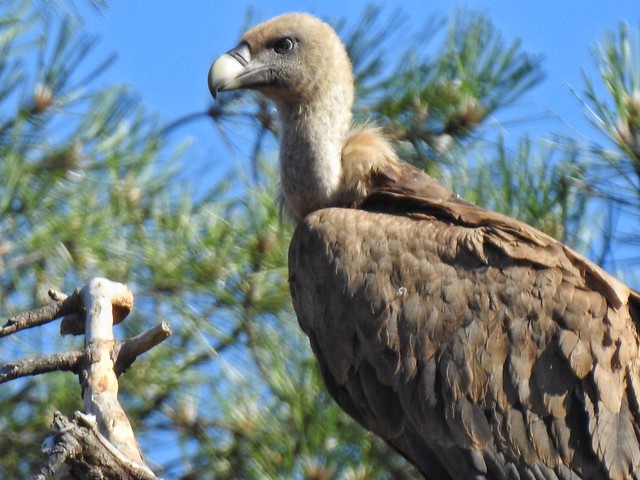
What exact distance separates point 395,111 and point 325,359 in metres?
1.25

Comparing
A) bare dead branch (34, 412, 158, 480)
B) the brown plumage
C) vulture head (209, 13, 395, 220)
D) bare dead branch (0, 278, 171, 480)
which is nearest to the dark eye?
vulture head (209, 13, 395, 220)

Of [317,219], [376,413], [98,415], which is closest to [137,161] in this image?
[317,219]

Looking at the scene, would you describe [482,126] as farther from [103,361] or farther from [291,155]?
[103,361]

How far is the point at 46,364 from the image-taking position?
122 inches

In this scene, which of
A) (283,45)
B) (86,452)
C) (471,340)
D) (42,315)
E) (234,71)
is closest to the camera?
(86,452)

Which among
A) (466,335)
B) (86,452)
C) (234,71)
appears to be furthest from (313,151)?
(86,452)

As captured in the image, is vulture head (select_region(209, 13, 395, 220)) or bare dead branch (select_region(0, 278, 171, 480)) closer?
bare dead branch (select_region(0, 278, 171, 480))

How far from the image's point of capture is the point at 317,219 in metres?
3.76

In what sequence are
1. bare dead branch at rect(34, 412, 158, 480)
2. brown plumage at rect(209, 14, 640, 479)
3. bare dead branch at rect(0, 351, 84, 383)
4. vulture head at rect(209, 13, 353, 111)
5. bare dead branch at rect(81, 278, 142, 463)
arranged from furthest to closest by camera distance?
vulture head at rect(209, 13, 353, 111) → brown plumage at rect(209, 14, 640, 479) → bare dead branch at rect(0, 351, 84, 383) → bare dead branch at rect(81, 278, 142, 463) → bare dead branch at rect(34, 412, 158, 480)

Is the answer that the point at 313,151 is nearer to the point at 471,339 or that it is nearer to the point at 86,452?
the point at 471,339

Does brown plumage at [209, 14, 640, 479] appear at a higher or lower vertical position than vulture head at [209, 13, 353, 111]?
lower

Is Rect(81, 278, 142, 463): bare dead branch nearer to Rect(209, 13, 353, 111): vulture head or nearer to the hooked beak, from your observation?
the hooked beak

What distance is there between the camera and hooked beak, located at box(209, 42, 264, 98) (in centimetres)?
410

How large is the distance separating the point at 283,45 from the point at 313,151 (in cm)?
40
